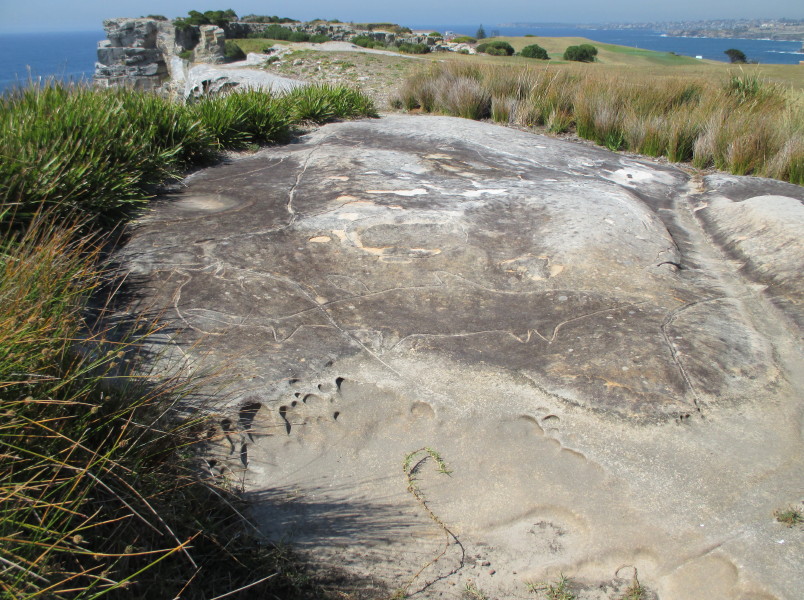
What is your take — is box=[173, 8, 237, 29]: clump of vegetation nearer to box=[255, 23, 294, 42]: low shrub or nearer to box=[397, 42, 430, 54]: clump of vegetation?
box=[255, 23, 294, 42]: low shrub

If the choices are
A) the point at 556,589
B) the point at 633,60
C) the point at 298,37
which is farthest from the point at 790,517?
the point at 633,60

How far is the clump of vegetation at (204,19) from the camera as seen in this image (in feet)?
95.0

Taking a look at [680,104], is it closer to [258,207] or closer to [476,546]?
[258,207]

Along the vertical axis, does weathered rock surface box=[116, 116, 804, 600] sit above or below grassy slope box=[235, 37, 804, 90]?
below

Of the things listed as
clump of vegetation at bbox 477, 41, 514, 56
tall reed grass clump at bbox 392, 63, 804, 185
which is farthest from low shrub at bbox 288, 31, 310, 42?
tall reed grass clump at bbox 392, 63, 804, 185

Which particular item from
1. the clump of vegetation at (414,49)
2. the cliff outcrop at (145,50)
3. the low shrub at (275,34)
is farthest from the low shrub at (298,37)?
the clump of vegetation at (414,49)

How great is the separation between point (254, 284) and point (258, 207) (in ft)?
4.01

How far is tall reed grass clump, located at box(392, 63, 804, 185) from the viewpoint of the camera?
683 cm

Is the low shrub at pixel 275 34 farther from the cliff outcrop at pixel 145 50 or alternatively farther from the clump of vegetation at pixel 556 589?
the clump of vegetation at pixel 556 589

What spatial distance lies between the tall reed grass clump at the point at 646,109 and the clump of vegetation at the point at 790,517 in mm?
5131

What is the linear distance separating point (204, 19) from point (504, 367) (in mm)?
34154

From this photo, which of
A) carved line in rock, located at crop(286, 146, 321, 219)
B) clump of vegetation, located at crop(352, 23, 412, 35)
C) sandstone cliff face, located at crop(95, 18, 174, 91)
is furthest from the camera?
clump of vegetation, located at crop(352, 23, 412, 35)

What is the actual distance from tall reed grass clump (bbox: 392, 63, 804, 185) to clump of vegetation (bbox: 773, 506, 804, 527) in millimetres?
5131

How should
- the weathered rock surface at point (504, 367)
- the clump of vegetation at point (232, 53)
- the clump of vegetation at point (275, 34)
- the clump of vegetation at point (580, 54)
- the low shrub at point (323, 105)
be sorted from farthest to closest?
1. the clump of vegetation at point (580, 54)
2. the clump of vegetation at point (275, 34)
3. the clump of vegetation at point (232, 53)
4. the low shrub at point (323, 105)
5. the weathered rock surface at point (504, 367)
